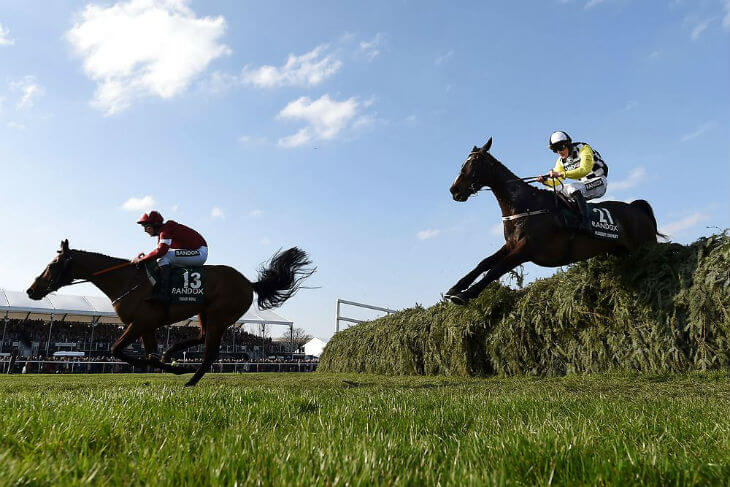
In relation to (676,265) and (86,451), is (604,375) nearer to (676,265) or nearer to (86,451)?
(676,265)

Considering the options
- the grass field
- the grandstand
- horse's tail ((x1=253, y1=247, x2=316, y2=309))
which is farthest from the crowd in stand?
the grass field

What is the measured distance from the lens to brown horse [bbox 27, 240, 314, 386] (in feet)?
23.3

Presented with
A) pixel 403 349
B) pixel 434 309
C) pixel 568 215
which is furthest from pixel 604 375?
pixel 403 349

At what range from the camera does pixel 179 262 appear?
7.53m


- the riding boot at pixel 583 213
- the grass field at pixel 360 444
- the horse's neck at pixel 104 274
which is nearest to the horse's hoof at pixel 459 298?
the riding boot at pixel 583 213

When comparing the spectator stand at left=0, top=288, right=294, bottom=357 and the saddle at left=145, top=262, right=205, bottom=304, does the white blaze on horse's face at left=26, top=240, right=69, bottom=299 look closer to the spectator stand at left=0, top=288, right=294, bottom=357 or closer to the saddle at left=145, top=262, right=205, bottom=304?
the saddle at left=145, top=262, right=205, bottom=304

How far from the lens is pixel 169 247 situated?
7.42 meters

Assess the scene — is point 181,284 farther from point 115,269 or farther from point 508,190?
point 508,190

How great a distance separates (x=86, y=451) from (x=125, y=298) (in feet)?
19.5

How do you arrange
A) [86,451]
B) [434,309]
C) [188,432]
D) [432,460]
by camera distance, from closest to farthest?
[432,460] < [86,451] < [188,432] < [434,309]

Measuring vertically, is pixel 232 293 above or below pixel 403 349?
above

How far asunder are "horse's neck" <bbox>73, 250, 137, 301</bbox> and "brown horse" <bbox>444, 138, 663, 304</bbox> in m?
4.95

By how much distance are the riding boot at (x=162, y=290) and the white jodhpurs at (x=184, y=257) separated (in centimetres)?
23

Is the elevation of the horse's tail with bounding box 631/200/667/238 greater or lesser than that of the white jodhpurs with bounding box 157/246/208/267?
greater
